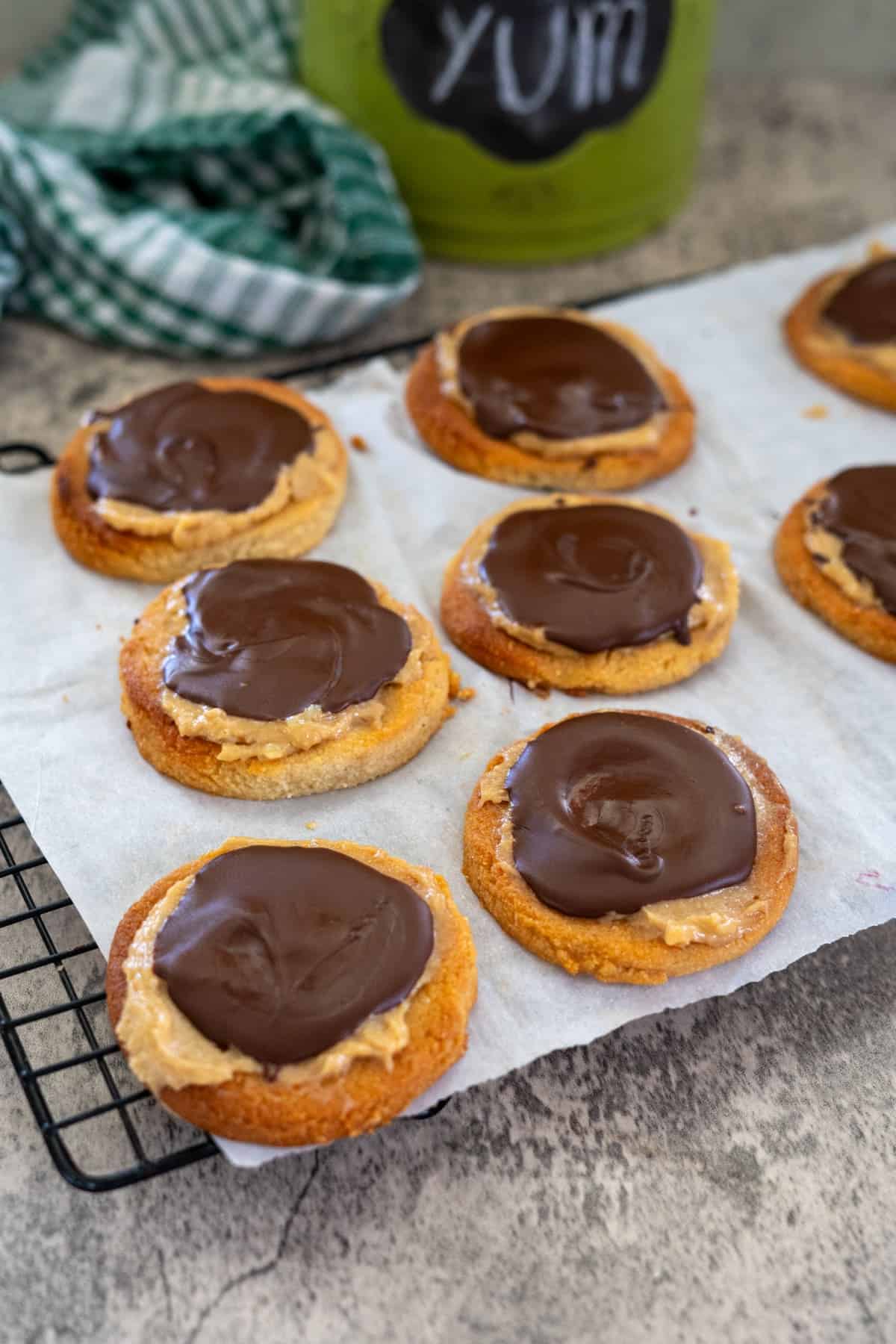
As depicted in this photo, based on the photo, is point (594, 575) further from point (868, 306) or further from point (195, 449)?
point (868, 306)

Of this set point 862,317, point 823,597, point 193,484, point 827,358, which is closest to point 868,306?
point 862,317

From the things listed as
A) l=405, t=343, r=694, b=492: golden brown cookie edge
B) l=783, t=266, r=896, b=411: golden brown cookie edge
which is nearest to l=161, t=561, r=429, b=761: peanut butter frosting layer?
l=405, t=343, r=694, b=492: golden brown cookie edge

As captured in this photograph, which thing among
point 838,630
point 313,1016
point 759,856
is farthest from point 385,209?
point 313,1016

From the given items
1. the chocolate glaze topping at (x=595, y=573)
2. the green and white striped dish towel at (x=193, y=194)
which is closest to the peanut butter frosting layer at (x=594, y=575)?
the chocolate glaze topping at (x=595, y=573)

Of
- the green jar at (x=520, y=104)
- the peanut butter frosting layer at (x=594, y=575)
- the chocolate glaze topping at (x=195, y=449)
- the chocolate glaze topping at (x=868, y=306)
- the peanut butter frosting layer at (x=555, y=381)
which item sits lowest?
the peanut butter frosting layer at (x=594, y=575)

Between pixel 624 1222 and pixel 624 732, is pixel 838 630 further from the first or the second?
pixel 624 1222

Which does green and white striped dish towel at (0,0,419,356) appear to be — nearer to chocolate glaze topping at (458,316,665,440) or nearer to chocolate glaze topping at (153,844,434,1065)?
chocolate glaze topping at (458,316,665,440)

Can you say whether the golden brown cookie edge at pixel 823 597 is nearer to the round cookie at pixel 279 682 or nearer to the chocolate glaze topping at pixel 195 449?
the round cookie at pixel 279 682
